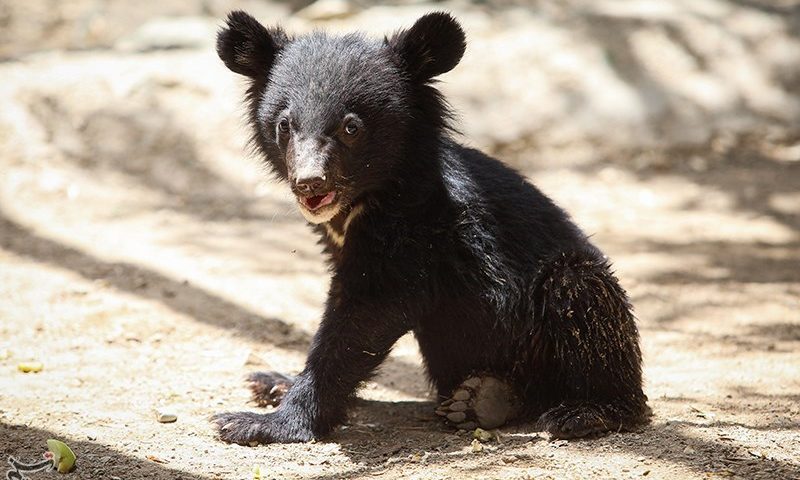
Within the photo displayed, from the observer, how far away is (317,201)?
175 inches

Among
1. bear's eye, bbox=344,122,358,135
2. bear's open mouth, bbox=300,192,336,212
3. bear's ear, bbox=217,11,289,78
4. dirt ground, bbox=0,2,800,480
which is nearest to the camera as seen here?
dirt ground, bbox=0,2,800,480

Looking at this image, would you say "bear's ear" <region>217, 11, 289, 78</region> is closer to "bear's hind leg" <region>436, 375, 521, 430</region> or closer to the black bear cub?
the black bear cub

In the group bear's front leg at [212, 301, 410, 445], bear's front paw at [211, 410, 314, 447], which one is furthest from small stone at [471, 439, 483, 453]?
bear's front paw at [211, 410, 314, 447]

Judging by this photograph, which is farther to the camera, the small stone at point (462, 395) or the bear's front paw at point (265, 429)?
the small stone at point (462, 395)

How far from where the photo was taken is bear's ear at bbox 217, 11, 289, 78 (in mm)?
4953

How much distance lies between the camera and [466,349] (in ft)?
16.0

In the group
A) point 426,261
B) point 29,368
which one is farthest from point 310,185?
point 29,368

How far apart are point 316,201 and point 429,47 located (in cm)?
101

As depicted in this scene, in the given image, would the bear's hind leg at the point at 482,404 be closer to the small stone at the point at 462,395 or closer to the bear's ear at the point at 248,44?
the small stone at the point at 462,395

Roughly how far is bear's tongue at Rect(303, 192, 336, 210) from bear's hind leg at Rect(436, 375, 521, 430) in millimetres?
1189

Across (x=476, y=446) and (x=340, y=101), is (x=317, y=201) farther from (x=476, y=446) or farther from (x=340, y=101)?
(x=476, y=446)

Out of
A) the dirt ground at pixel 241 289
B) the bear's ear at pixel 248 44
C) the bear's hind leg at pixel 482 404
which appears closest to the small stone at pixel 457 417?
the bear's hind leg at pixel 482 404

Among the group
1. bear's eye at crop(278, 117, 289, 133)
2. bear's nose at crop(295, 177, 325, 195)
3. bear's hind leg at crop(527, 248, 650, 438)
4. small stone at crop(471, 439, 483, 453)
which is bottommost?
small stone at crop(471, 439, 483, 453)

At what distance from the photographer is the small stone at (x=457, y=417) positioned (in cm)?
480
